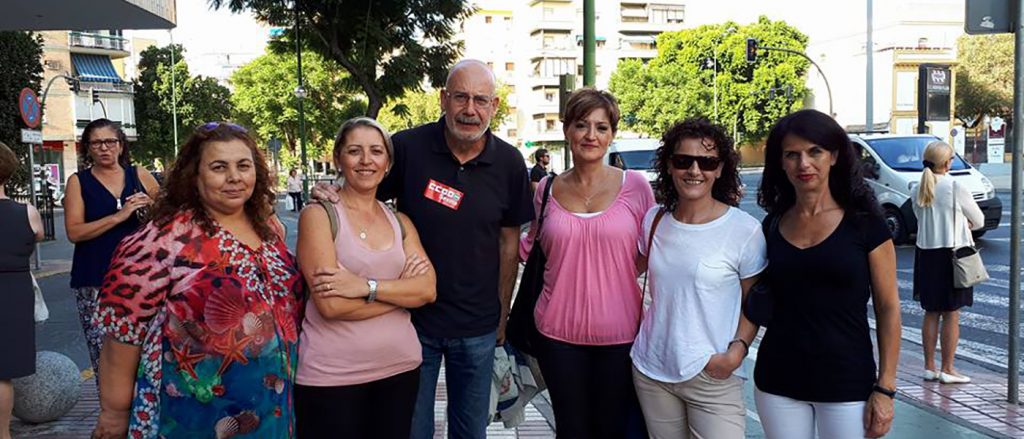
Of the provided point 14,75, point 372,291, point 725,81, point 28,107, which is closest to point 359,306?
point 372,291

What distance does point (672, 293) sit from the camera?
2805mm

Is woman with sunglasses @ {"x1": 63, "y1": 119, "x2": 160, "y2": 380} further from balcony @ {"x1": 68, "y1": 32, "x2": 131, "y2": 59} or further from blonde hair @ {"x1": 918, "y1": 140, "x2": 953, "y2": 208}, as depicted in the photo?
balcony @ {"x1": 68, "y1": 32, "x2": 131, "y2": 59}

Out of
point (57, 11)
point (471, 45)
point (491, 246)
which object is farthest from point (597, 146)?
point (471, 45)

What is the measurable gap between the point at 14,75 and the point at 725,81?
160ft

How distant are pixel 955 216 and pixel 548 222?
4.27 meters

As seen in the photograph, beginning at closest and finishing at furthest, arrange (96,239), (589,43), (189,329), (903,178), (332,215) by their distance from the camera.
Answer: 1. (189,329)
2. (332,215)
3. (96,239)
4. (589,43)
5. (903,178)

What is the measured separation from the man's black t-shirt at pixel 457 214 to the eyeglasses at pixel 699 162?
0.73 metres

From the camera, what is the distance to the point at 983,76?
152 feet

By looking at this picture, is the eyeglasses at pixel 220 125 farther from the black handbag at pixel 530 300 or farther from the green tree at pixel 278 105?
the green tree at pixel 278 105

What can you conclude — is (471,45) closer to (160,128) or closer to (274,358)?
(160,128)

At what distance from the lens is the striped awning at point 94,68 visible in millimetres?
49281

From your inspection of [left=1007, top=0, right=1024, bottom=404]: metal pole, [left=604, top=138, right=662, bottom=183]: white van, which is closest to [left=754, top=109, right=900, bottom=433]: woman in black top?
[left=1007, top=0, right=1024, bottom=404]: metal pole

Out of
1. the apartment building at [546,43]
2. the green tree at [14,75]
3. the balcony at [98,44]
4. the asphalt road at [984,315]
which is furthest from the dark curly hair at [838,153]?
the apartment building at [546,43]

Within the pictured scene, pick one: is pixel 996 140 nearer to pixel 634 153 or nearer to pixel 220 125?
pixel 634 153
